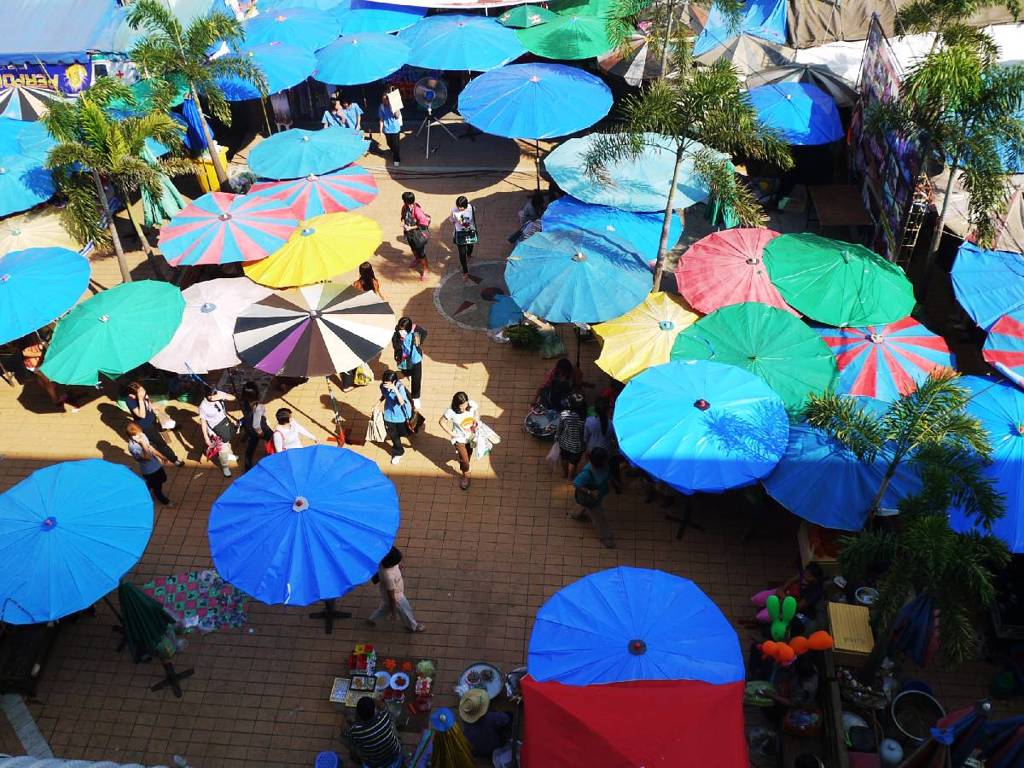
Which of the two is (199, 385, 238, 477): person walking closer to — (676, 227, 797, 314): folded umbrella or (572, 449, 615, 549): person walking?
(572, 449, 615, 549): person walking

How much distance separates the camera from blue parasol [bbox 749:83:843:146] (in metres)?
15.4

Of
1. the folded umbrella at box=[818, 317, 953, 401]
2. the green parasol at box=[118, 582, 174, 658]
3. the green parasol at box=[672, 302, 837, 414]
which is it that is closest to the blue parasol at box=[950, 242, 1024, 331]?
the folded umbrella at box=[818, 317, 953, 401]

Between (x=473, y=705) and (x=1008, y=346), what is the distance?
8.25m

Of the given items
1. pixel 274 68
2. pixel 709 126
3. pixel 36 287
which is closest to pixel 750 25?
pixel 709 126

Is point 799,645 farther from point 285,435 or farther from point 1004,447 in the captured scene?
point 285,435

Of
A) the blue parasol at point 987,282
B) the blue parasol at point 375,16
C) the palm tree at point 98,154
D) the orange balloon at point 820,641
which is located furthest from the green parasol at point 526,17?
the orange balloon at point 820,641

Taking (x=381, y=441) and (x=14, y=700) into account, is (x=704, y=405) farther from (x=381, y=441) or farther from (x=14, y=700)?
(x=14, y=700)

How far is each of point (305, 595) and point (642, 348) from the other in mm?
5409

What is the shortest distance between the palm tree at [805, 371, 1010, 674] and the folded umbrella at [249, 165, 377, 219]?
28.6 ft

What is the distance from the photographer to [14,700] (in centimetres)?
898

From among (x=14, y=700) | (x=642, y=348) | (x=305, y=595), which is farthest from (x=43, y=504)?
(x=642, y=348)

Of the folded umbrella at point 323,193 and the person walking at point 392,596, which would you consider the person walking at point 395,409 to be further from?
the folded umbrella at point 323,193

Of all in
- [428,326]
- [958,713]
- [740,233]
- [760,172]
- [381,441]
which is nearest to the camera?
[958,713]

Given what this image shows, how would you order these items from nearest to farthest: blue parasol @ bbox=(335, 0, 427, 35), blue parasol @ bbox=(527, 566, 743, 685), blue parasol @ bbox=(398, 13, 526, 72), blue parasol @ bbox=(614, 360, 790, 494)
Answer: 1. blue parasol @ bbox=(527, 566, 743, 685)
2. blue parasol @ bbox=(614, 360, 790, 494)
3. blue parasol @ bbox=(398, 13, 526, 72)
4. blue parasol @ bbox=(335, 0, 427, 35)
